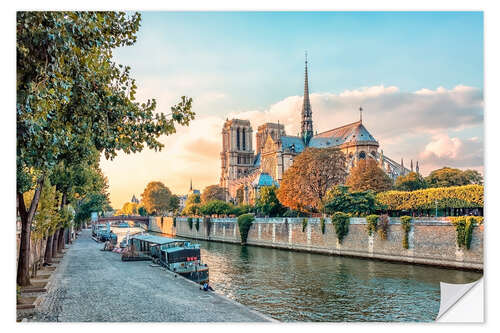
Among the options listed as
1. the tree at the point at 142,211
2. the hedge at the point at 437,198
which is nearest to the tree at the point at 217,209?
the hedge at the point at 437,198

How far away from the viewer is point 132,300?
11.9 meters

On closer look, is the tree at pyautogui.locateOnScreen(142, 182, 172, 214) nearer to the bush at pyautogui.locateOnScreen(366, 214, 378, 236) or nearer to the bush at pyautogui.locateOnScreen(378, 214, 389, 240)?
the bush at pyautogui.locateOnScreen(366, 214, 378, 236)

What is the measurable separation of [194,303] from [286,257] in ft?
63.7

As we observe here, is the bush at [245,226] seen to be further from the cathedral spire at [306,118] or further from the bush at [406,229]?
the cathedral spire at [306,118]

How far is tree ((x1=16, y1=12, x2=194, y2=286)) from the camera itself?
7094 millimetres

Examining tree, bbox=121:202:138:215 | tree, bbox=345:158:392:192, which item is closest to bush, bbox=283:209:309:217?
tree, bbox=345:158:392:192

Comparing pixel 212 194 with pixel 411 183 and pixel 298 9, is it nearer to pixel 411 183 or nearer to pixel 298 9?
pixel 411 183

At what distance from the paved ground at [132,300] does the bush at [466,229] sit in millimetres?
13968

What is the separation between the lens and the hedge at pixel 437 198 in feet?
87.8

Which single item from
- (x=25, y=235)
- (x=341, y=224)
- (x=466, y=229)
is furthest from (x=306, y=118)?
(x=25, y=235)

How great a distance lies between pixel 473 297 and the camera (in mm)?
9727
